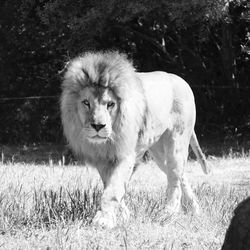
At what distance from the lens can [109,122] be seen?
5.16 metres

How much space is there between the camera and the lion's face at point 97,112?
16.6ft

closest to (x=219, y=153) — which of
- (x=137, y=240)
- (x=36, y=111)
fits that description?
(x=36, y=111)

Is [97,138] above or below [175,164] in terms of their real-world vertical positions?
above

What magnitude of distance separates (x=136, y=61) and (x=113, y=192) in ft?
36.1

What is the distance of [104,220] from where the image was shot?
184 inches

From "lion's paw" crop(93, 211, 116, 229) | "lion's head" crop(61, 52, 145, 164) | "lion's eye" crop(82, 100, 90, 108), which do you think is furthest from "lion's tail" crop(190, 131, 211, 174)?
"lion's paw" crop(93, 211, 116, 229)

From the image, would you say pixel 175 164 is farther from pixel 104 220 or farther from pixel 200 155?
pixel 104 220

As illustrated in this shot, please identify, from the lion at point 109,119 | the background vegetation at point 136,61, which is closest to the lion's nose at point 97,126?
the lion at point 109,119

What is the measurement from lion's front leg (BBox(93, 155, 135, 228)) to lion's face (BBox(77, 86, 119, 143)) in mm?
252

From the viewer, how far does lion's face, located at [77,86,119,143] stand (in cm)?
507

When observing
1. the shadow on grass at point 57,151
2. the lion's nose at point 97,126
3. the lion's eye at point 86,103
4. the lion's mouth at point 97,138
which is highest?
the lion's eye at point 86,103

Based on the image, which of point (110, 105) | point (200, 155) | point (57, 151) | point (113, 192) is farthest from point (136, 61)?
point (113, 192)

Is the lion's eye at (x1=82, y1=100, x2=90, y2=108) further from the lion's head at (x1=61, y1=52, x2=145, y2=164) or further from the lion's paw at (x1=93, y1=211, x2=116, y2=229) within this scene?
the lion's paw at (x1=93, y1=211, x2=116, y2=229)

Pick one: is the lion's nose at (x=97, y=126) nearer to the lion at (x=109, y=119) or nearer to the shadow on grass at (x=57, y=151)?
the lion at (x=109, y=119)
